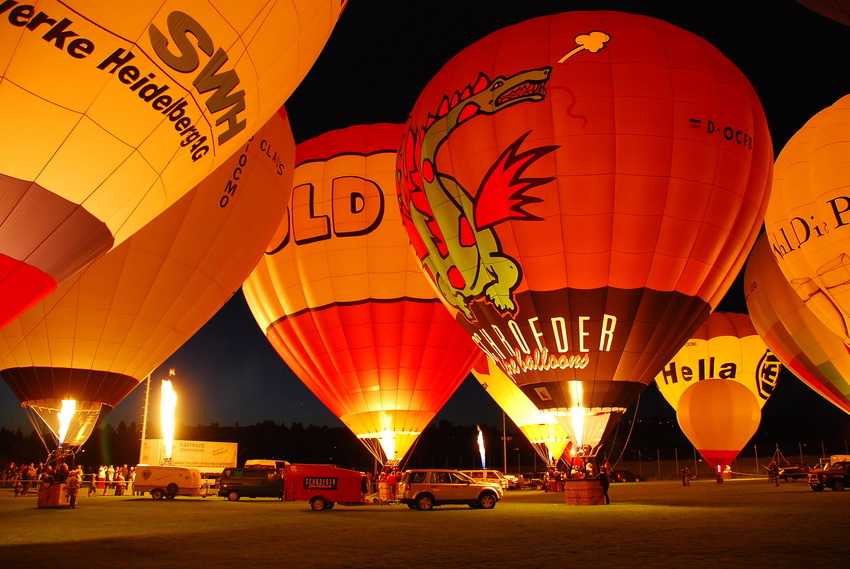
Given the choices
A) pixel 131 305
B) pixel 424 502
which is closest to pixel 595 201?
pixel 424 502

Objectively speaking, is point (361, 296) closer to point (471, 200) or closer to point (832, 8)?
point (471, 200)

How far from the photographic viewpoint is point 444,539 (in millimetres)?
8117

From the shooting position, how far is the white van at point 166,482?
65.0 ft

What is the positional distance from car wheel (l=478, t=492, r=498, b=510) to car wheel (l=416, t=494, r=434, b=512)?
3.25 feet

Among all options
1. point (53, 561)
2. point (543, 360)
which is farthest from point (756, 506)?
point (53, 561)

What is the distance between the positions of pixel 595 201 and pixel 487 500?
6.37 metres

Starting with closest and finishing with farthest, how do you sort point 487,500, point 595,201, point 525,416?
1. point 595,201
2. point 487,500
3. point 525,416

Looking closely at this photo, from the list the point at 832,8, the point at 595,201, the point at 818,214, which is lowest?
the point at 832,8

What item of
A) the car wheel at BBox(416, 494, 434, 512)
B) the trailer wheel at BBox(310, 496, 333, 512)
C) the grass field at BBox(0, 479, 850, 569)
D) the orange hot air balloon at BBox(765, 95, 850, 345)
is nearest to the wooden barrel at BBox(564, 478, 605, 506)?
the grass field at BBox(0, 479, 850, 569)

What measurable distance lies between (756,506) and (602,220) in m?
5.55

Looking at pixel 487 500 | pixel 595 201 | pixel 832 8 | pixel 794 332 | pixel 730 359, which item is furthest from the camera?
pixel 730 359

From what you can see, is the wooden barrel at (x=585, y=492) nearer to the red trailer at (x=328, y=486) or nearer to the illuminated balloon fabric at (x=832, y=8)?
the red trailer at (x=328, y=486)

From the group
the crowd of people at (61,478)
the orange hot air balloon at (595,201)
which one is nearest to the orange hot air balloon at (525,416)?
the orange hot air balloon at (595,201)

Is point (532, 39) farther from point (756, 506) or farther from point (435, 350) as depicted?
point (756, 506)
